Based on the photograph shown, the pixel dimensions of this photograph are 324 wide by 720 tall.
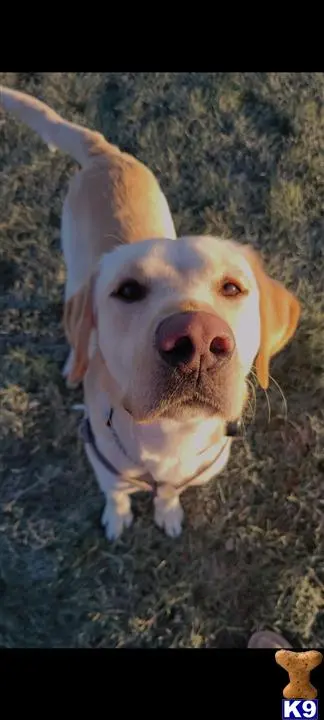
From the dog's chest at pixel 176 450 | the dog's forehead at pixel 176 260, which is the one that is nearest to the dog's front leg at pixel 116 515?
the dog's chest at pixel 176 450

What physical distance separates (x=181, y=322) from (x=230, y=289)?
1.16 ft

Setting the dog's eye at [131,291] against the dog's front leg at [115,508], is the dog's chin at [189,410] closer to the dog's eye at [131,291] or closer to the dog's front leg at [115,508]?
the dog's eye at [131,291]

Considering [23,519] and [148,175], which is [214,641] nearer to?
[23,519]

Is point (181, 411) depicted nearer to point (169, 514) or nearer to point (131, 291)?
point (131, 291)

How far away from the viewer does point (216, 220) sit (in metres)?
3.59

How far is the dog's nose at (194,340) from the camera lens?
6.10ft

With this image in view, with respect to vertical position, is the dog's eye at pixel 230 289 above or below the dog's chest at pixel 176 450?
above
